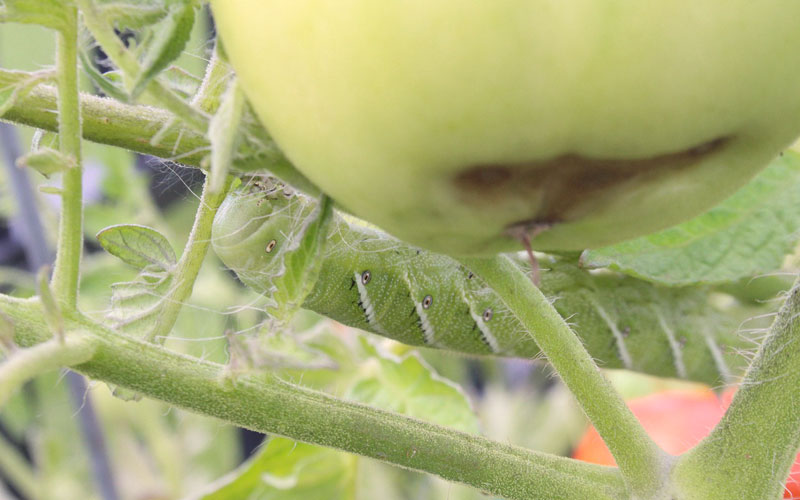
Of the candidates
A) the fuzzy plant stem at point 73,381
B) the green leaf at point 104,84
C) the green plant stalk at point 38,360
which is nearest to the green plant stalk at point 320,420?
the green plant stalk at point 38,360

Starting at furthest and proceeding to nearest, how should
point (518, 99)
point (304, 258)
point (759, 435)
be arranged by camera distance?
point (759, 435) < point (304, 258) < point (518, 99)

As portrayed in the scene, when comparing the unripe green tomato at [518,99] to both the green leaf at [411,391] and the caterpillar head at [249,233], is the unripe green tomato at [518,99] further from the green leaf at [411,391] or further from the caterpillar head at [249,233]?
the green leaf at [411,391]

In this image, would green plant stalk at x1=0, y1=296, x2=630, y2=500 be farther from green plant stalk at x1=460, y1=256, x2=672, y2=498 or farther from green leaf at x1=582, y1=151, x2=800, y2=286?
green leaf at x1=582, y1=151, x2=800, y2=286

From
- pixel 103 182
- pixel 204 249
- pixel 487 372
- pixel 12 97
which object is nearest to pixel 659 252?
pixel 204 249

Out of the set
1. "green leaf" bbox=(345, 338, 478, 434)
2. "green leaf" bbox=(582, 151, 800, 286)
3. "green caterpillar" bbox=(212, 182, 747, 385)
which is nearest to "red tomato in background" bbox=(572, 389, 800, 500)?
"green caterpillar" bbox=(212, 182, 747, 385)

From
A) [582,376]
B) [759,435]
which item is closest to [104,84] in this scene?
[582,376]

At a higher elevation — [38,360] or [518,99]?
[518,99]

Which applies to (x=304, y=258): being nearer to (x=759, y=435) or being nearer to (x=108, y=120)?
(x=108, y=120)
